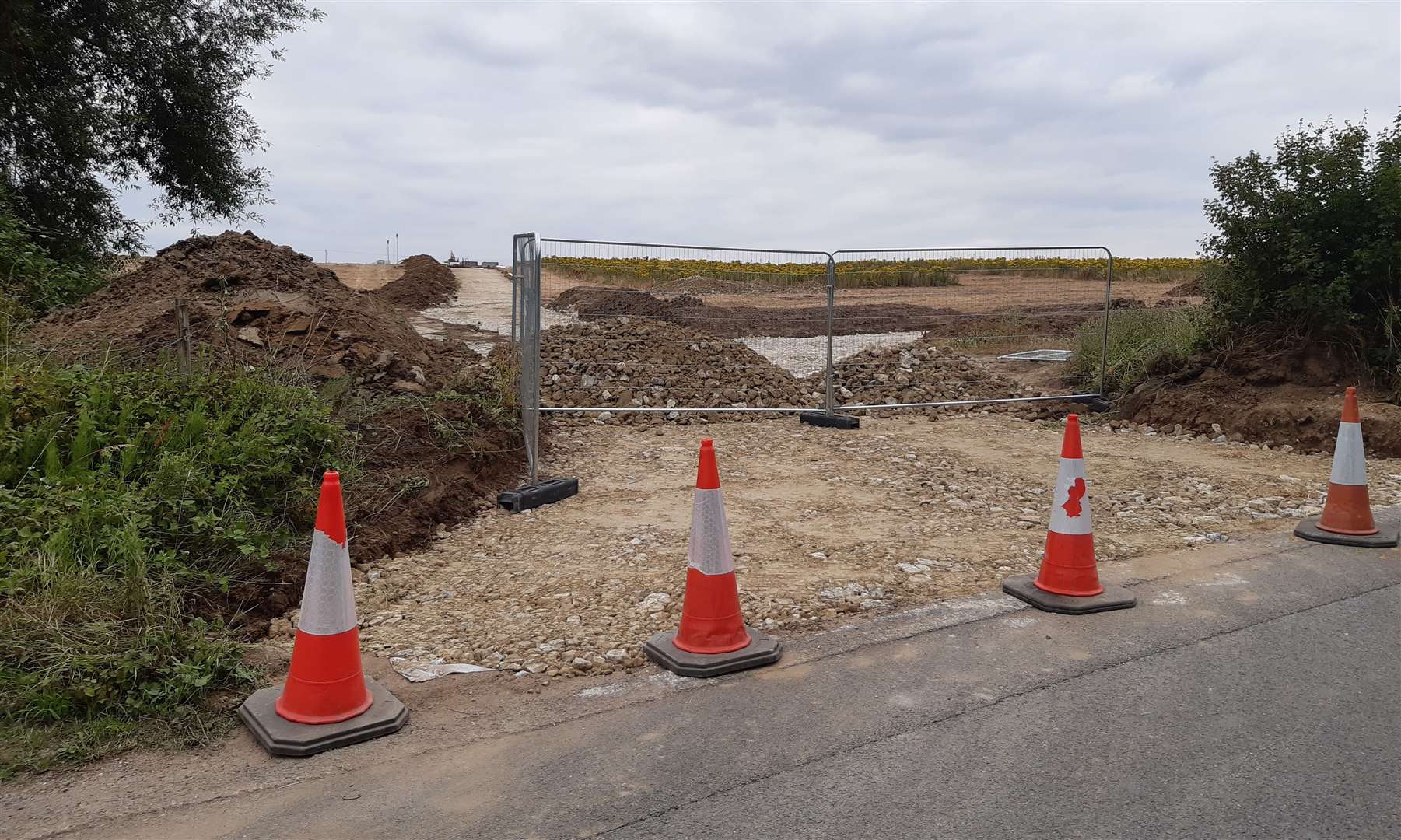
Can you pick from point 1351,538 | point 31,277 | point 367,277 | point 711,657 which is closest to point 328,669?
point 711,657

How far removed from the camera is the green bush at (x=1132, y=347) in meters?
12.4

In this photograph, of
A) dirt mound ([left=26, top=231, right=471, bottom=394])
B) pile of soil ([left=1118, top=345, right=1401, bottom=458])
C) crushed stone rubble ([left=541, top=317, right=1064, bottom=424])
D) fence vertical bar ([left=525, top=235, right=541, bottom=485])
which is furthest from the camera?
crushed stone rubble ([left=541, top=317, right=1064, bottom=424])

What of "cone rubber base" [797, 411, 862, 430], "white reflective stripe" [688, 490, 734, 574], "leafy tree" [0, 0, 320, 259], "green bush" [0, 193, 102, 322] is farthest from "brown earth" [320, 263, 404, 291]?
"white reflective stripe" [688, 490, 734, 574]

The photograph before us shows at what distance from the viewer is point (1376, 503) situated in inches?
294

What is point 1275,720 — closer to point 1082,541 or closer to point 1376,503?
point 1082,541

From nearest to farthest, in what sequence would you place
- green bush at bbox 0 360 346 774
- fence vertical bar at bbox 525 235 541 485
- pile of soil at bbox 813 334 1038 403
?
1. green bush at bbox 0 360 346 774
2. fence vertical bar at bbox 525 235 541 485
3. pile of soil at bbox 813 334 1038 403

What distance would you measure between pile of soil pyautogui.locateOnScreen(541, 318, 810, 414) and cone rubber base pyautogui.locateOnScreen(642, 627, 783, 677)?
22.7ft

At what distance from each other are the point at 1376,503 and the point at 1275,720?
196 inches

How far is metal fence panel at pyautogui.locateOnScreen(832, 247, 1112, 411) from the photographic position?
40.1 ft

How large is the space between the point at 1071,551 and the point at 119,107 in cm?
1676

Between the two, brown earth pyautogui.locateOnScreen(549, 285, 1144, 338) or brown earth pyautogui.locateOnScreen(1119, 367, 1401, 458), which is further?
brown earth pyautogui.locateOnScreen(549, 285, 1144, 338)

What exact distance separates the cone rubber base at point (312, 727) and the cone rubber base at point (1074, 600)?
3.23 metres

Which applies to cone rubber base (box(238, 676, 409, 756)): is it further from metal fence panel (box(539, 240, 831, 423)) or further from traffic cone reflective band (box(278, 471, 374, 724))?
metal fence panel (box(539, 240, 831, 423))

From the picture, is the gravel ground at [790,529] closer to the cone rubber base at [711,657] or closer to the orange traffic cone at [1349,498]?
the cone rubber base at [711,657]
